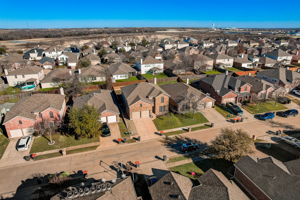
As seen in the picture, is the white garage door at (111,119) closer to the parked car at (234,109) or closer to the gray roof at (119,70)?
the parked car at (234,109)

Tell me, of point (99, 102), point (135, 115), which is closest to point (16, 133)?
point (99, 102)

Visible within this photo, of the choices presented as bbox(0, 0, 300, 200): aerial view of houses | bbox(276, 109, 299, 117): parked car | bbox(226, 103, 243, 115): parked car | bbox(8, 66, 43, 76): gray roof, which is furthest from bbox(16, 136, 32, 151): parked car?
bbox(276, 109, 299, 117): parked car

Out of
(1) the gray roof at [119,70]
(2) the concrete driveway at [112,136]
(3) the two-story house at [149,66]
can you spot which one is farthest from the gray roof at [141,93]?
(3) the two-story house at [149,66]

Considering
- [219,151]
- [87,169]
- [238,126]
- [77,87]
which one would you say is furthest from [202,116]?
[77,87]

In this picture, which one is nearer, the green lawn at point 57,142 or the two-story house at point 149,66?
the green lawn at point 57,142

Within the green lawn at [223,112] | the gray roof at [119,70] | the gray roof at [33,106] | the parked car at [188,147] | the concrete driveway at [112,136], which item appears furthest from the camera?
the gray roof at [119,70]

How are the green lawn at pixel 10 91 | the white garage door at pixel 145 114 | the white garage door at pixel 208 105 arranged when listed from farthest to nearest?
the green lawn at pixel 10 91 < the white garage door at pixel 208 105 < the white garage door at pixel 145 114
